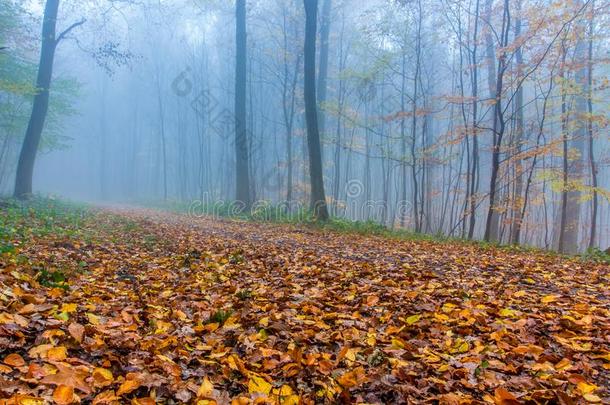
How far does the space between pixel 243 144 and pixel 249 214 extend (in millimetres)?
A: 2593

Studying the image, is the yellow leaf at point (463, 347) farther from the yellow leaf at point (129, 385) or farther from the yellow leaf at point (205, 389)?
the yellow leaf at point (129, 385)

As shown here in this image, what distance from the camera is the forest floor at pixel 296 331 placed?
1748 millimetres

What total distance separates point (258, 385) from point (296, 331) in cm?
73

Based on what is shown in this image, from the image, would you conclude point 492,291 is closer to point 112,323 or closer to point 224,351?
point 224,351

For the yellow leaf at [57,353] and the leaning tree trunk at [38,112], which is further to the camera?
the leaning tree trunk at [38,112]

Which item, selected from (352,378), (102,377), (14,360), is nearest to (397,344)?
(352,378)

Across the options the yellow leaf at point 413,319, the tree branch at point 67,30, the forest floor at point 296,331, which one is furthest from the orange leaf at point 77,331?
the tree branch at point 67,30

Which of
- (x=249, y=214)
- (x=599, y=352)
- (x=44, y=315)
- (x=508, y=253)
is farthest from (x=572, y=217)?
(x=44, y=315)

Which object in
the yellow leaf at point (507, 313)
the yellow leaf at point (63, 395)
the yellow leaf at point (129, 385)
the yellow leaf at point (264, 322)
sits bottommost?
the yellow leaf at point (264, 322)

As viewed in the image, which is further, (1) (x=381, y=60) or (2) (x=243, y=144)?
(2) (x=243, y=144)

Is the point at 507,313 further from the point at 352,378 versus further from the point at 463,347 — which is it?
the point at 352,378

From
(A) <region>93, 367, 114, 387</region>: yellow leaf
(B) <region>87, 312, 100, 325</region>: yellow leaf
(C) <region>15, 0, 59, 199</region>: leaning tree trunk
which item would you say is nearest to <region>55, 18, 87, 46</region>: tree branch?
(C) <region>15, 0, 59, 199</region>: leaning tree trunk

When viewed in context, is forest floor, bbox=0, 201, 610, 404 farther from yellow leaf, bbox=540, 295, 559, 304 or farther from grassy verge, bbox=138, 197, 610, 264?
grassy verge, bbox=138, 197, 610, 264

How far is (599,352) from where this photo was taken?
2168mm
